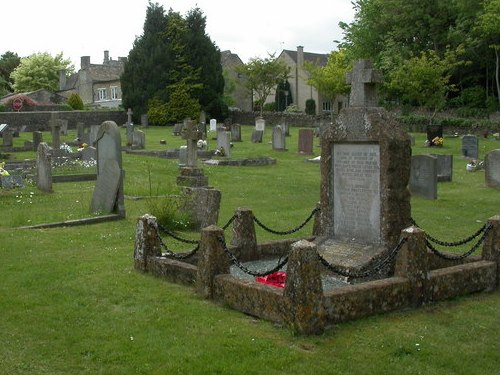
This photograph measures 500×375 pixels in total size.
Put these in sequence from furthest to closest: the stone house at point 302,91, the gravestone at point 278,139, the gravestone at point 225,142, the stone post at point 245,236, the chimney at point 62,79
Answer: the chimney at point 62,79 → the stone house at point 302,91 → the gravestone at point 278,139 → the gravestone at point 225,142 → the stone post at point 245,236

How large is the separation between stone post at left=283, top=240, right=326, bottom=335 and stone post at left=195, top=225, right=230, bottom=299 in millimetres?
1441

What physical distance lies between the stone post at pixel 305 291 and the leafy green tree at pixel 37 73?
9414 cm

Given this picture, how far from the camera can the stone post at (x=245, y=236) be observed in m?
10.7

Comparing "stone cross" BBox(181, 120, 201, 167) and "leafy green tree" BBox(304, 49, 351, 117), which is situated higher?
"leafy green tree" BBox(304, 49, 351, 117)

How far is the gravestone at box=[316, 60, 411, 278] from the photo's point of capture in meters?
9.66

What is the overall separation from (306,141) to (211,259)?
83.4 ft

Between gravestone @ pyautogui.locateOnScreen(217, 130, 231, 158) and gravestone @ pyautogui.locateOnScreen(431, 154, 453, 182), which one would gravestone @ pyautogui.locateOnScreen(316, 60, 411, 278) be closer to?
gravestone @ pyautogui.locateOnScreen(431, 154, 453, 182)

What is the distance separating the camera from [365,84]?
1020cm

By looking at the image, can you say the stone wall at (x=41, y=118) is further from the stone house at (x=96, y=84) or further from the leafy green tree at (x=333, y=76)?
the stone house at (x=96, y=84)

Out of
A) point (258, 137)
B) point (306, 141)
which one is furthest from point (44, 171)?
point (258, 137)

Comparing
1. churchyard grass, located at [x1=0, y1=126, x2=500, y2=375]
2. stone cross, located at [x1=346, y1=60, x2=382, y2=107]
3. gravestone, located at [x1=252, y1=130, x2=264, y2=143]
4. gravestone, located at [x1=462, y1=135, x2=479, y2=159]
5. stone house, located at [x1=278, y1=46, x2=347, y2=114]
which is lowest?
churchyard grass, located at [x1=0, y1=126, x2=500, y2=375]

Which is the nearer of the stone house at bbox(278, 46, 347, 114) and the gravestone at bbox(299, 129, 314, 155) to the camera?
the gravestone at bbox(299, 129, 314, 155)

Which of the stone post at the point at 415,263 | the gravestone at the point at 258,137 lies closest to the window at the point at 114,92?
the gravestone at the point at 258,137

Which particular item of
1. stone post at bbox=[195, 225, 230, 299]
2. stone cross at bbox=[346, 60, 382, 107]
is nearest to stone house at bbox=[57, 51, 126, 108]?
stone cross at bbox=[346, 60, 382, 107]
